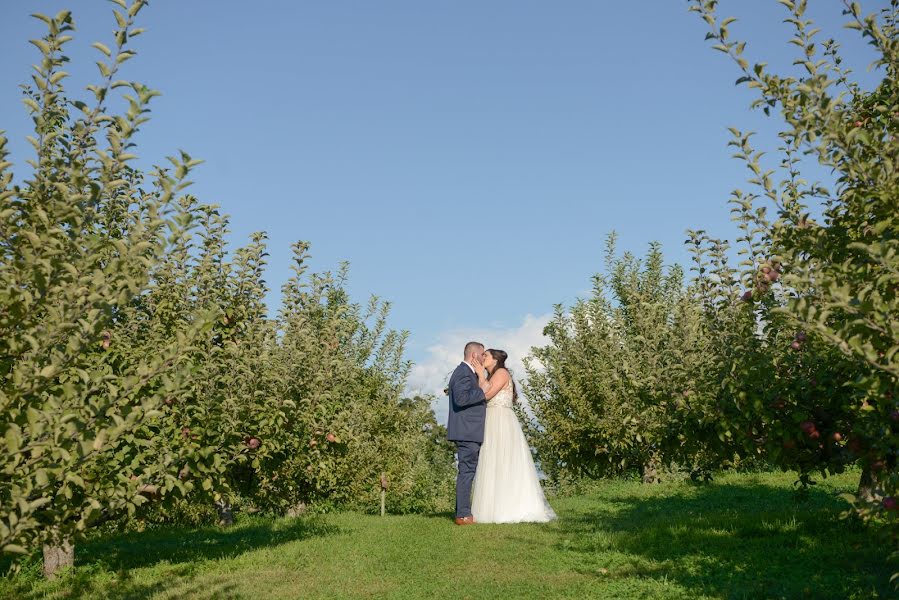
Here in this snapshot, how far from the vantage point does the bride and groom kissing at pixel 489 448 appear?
14.2 metres

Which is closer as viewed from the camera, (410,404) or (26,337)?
(26,337)

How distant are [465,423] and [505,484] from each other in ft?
4.85

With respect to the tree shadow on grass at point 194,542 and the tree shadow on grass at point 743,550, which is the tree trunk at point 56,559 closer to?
the tree shadow on grass at point 194,542

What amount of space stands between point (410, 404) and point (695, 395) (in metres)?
15.8

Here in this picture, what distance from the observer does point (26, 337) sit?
4484 millimetres

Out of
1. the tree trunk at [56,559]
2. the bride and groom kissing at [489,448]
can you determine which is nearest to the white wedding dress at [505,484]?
the bride and groom kissing at [489,448]

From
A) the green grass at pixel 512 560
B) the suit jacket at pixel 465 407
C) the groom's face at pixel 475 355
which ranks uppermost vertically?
the groom's face at pixel 475 355

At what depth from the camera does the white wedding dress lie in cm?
1454

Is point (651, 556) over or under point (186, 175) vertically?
under

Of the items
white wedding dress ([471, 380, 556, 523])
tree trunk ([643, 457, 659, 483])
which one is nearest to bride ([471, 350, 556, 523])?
white wedding dress ([471, 380, 556, 523])

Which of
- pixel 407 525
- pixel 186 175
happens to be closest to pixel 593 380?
pixel 407 525

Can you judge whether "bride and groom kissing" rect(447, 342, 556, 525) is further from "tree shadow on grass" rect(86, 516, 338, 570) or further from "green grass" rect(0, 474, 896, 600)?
"tree shadow on grass" rect(86, 516, 338, 570)

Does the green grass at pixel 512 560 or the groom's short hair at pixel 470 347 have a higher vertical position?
the groom's short hair at pixel 470 347

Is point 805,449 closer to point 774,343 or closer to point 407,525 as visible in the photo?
point 774,343
